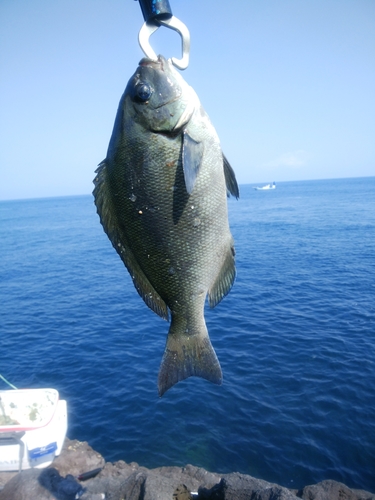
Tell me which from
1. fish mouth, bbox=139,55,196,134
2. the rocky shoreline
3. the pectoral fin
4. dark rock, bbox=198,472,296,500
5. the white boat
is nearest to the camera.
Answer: the pectoral fin

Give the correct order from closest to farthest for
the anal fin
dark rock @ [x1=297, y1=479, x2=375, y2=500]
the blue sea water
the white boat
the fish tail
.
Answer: the anal fin, the fish tail, dark rock @ [x1=297, y1=479, x2=375, y2=500], the white boat, the blue sea water

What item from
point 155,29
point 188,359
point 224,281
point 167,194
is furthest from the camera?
point 188,359

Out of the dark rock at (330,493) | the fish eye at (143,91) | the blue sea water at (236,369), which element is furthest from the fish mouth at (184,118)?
the blue sea water at (236,369)

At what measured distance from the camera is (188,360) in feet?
10.8

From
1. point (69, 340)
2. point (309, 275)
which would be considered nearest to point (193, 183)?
point (69, 340)

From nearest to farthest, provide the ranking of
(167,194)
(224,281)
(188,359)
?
(167,194)
(224,281)
(188,359)

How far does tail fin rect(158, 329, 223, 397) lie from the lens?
3.23 metres

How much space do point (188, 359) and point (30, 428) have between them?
777cm

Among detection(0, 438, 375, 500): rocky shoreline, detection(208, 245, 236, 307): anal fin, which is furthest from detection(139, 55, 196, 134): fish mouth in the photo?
detection(0, 438, 375, 500): rocky shoreline

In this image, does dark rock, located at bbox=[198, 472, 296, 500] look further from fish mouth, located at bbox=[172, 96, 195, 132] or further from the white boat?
fish mouth, located at bbox=[172, 96, 195, 132]

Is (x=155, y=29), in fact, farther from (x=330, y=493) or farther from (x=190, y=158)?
(x=330, y=493)

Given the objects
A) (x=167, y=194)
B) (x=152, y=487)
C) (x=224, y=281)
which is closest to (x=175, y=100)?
(x=167, y=194)

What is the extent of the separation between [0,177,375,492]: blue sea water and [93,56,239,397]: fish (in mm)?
9890

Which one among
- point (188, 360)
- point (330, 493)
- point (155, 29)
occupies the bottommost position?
point (330, 493)
